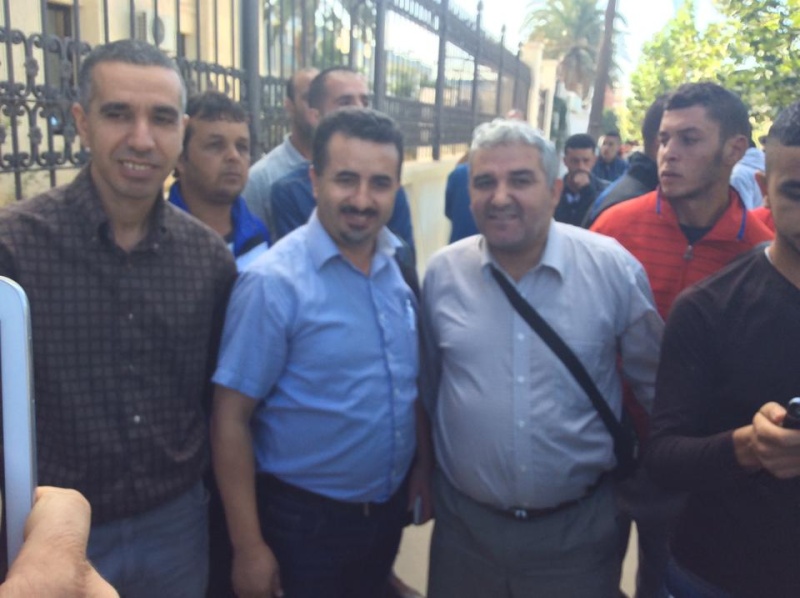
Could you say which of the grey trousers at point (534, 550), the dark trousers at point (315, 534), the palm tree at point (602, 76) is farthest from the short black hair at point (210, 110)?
the palm tree at point (602, 76)

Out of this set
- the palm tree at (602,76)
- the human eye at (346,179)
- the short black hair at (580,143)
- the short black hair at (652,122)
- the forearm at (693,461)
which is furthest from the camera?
the palm tree at (602,76)

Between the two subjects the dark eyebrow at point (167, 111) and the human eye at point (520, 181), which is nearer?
the dark eyebrow at point (167, 111)

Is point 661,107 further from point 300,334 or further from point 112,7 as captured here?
point 112,7

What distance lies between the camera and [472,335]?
219cm

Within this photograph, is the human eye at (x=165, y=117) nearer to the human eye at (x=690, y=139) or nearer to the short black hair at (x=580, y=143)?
the human eye at (x=690, y=139)

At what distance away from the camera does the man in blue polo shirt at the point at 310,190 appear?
10.4 ft

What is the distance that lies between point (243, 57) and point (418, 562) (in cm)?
291

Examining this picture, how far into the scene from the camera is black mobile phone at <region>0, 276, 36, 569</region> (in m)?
0.76

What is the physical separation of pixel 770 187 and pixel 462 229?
12.9 ft

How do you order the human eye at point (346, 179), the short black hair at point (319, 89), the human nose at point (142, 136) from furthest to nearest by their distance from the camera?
the short black hair at point (319, 89), the human eye at point (346, 179), the human nose at point (142, 136)

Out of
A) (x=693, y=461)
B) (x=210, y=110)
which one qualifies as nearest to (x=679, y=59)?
(x=210, y=110)

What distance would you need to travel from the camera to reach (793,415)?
1450mm

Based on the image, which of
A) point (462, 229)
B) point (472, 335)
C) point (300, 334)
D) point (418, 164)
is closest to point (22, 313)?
point (300, 334)

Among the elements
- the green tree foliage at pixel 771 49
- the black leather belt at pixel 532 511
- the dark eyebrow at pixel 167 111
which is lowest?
the black leather belt at pixel 532 511
